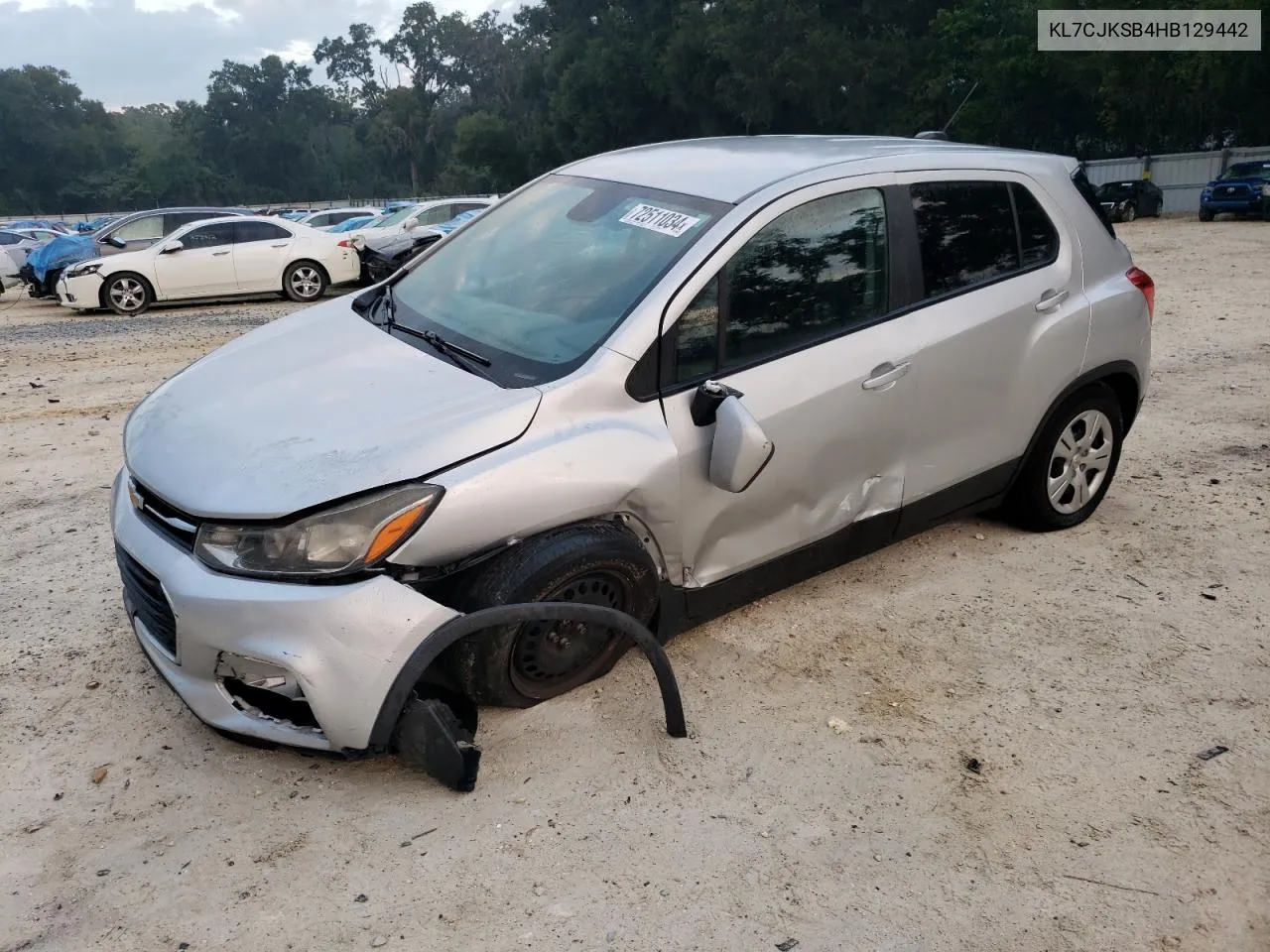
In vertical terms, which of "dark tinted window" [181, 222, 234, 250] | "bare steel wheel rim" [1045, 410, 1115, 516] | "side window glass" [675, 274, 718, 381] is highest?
"dark tinted window" [181, 222, 234, 250]

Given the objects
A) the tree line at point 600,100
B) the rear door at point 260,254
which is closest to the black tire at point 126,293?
the rear door at point 260,254

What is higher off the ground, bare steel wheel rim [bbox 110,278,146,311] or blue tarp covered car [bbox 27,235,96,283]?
blue tarp covered car [bbox 27,235,96,283]

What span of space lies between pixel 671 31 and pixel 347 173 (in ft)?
196

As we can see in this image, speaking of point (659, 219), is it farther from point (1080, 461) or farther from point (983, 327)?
point (1080, 461)

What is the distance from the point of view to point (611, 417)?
10.2 feet

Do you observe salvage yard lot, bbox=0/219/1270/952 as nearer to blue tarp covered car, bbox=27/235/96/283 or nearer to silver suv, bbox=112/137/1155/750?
silver suv, bbox=112/137/1155/750

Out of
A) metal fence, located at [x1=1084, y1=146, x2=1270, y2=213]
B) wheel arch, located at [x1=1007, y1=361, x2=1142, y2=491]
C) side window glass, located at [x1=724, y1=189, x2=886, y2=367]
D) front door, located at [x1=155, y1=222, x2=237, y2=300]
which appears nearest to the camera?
side window glass, located at [x1=724, y1=189, x2=886, y2=367]

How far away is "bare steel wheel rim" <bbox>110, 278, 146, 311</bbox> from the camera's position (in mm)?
14281

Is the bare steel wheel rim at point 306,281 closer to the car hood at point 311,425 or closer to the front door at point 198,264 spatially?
the front door at point 198,264

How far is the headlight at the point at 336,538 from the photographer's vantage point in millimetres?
2730

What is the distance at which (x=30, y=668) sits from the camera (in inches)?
145

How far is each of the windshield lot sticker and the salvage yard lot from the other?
151cm

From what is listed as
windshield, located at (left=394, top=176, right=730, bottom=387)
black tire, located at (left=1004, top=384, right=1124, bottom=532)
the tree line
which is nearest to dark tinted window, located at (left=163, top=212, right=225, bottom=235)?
windshield, located at (left=394, top=176, right=730, bottom=387)

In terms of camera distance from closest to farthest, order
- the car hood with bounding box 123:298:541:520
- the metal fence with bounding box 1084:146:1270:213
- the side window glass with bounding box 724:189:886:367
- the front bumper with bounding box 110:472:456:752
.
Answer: the front bumper with bounding box 110:472:456:752 → the car hood with bounding box 123:298:541:520 → the side window glass with bounding box 724:189:886:367 → the metal fence with bounding box 1084:146:1270:213
